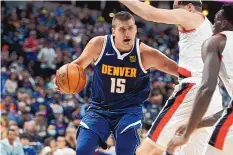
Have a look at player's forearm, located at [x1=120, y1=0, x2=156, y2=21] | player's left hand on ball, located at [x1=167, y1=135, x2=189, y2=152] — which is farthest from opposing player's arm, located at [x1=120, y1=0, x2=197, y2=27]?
player's left hand on ball, located at [x1=167, y1=135, x2=189, y2=152]

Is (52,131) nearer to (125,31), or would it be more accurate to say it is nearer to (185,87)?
(125,31)

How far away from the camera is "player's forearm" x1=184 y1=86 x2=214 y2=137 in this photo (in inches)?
133

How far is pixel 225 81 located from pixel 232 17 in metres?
0.45

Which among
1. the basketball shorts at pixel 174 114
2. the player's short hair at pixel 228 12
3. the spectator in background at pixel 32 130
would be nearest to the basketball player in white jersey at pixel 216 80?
the player's short hair at pixel 228 12

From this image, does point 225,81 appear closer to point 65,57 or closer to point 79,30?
point 65,57

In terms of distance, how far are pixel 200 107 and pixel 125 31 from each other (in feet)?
7.62

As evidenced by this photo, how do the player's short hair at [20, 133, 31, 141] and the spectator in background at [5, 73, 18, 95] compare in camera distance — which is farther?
the spectator in background at [5, 73, 18, 95]

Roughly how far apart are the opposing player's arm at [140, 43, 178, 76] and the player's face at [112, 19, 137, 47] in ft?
0.67

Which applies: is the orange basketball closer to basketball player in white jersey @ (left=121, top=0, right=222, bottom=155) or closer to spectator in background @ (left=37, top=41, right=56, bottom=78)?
basketball player in white jersey @ (left=121, top=0, right=222, bottom=155)

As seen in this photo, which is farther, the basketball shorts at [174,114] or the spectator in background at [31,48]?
the spectator in background at [31,48]

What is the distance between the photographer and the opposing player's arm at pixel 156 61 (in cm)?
567

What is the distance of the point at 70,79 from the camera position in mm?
5660

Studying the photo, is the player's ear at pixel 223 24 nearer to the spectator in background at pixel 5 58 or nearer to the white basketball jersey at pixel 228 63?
the white basketball jersey at pixel 228 63

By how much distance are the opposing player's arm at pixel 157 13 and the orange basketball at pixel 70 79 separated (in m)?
1.30
